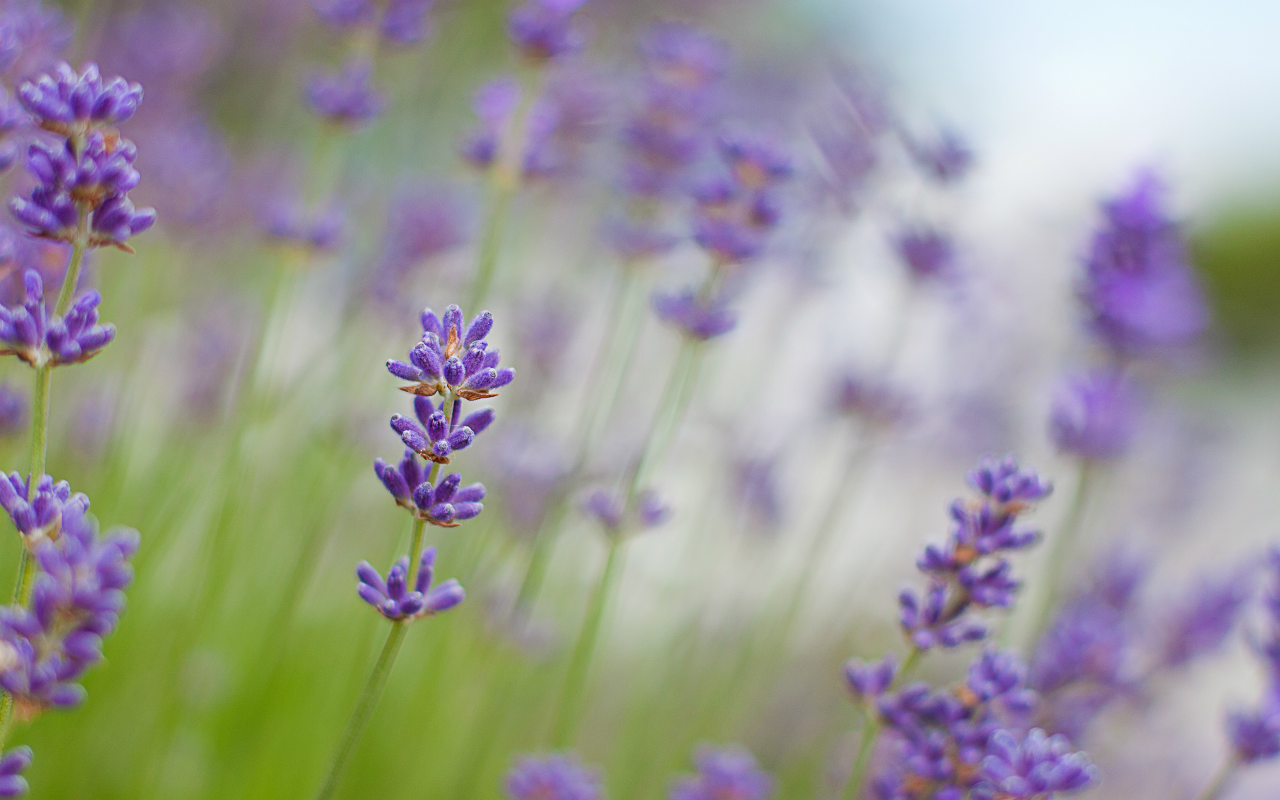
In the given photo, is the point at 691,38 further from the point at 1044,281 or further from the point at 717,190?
the point at 1044,281

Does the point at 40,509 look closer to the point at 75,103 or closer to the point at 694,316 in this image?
the point at 75,103

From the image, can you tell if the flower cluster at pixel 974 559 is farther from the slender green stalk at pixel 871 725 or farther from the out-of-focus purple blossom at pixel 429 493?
the out-of-focus purple blossom at pixel 429 493

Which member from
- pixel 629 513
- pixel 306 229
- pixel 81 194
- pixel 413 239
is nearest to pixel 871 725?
pixel 629 513

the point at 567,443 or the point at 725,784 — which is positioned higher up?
the point at 567,443

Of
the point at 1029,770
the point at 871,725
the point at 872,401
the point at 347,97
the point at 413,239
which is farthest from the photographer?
the point at 872,401

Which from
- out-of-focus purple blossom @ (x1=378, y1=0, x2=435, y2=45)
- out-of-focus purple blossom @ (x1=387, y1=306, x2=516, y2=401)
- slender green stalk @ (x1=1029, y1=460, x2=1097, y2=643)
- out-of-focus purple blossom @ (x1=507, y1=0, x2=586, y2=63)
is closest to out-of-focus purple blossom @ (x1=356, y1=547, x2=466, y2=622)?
out-of-focus purple blossom @ (x1=387, y1=306, x2=516, y2=401)

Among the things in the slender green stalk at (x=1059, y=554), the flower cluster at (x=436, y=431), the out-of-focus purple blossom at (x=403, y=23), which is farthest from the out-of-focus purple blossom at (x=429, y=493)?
the slender green stalk at (x=1059, y=554)
